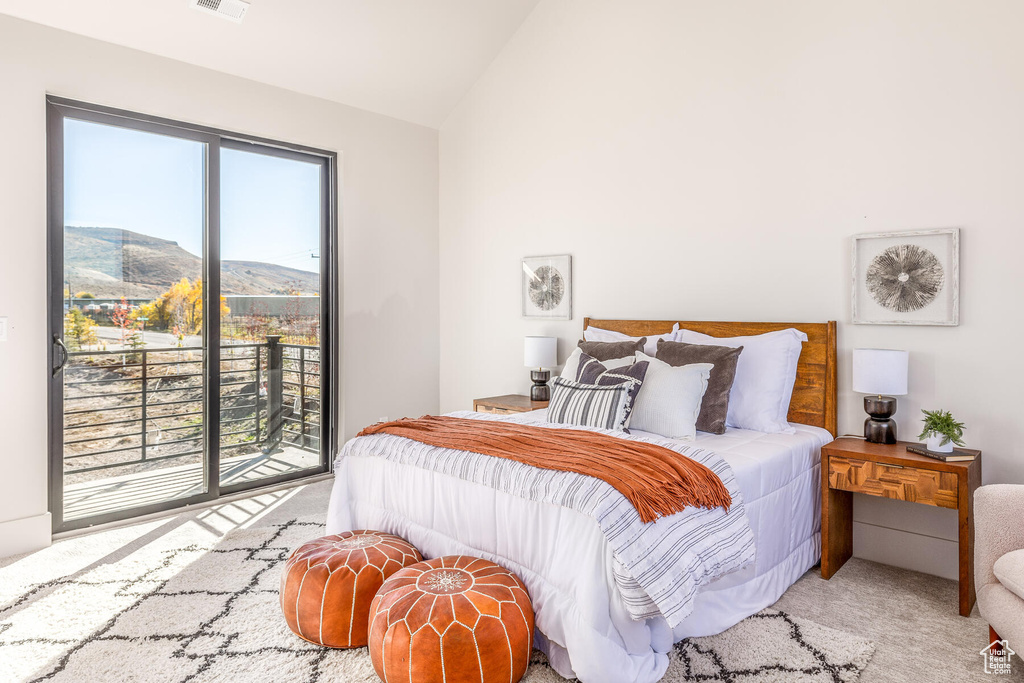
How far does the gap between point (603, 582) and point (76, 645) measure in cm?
193

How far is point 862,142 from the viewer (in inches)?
123

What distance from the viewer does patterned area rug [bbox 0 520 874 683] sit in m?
2.10

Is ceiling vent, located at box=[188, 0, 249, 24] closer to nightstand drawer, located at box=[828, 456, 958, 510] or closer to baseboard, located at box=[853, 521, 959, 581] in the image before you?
nightstand drawer, located at box=[828, 456, 958, 510]

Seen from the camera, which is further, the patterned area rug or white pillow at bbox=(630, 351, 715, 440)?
white pillow at bbox=(630, 351, 715, 440)

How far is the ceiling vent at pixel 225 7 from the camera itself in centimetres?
349

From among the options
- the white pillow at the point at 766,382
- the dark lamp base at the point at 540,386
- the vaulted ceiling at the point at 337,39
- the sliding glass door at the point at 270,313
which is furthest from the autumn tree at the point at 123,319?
the white pillow at the point at 766,382

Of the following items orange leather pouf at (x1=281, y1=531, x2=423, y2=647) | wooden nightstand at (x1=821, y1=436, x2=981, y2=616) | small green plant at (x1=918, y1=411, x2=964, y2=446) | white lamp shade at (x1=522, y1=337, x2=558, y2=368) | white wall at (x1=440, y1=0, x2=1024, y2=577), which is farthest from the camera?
white lamp shade at (x1=522, y1=337, x2=558, y2=368)

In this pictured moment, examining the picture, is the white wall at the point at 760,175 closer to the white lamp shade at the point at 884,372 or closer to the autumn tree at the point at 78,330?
the white lamp shade at the point at 884,372

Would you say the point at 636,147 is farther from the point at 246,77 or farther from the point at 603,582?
the point at 603,582

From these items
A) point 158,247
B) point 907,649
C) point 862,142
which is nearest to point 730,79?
point 862,142

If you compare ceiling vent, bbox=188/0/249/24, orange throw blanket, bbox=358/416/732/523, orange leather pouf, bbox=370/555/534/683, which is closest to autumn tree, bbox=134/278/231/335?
ceiling vent, bbox=188/0/249/24

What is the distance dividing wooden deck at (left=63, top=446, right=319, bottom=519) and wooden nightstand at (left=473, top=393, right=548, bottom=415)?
1.37 meters

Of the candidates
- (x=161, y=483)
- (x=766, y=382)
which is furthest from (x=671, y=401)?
(x=161, y=483)

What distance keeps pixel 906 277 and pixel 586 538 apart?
2129 mm
